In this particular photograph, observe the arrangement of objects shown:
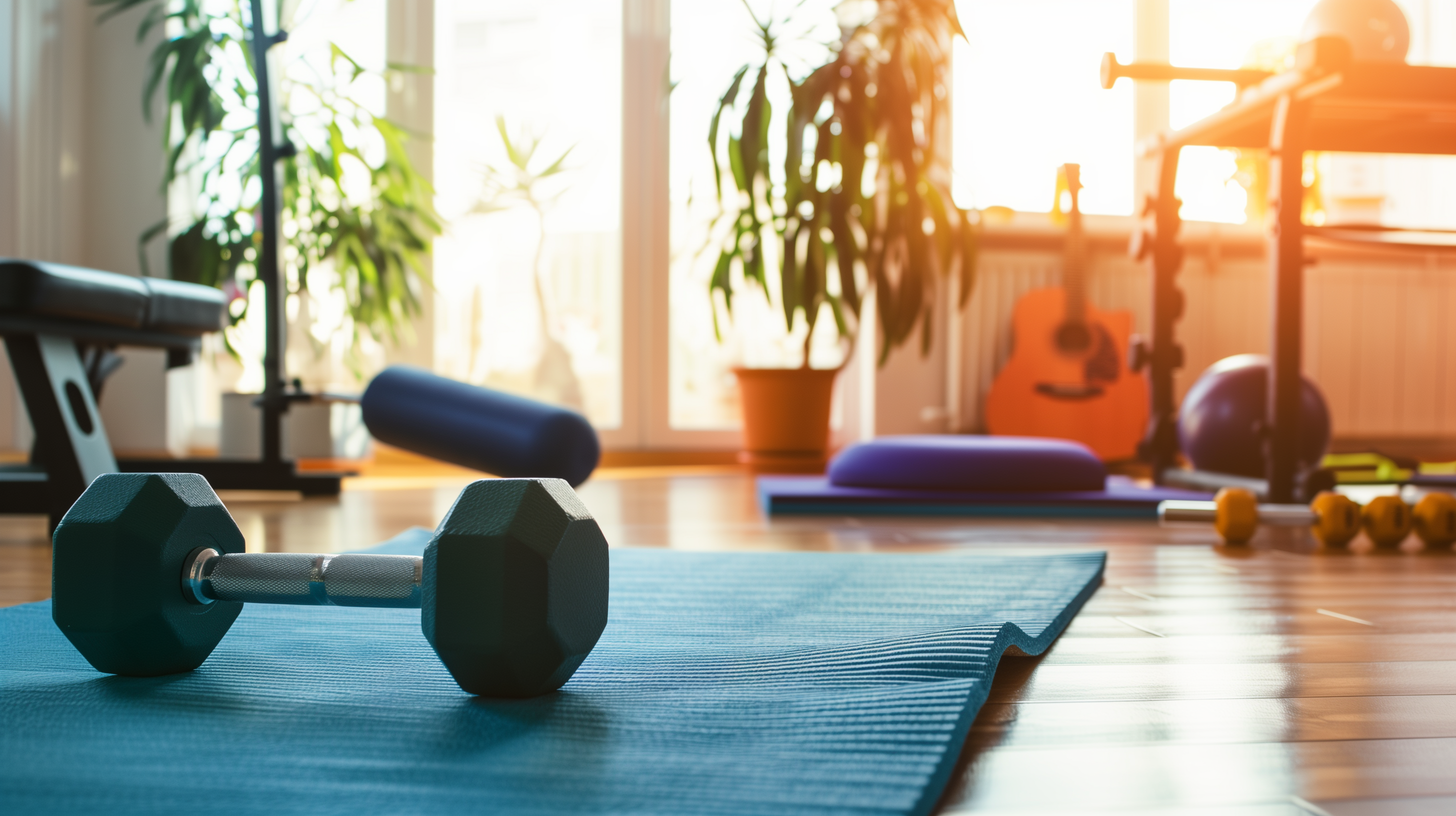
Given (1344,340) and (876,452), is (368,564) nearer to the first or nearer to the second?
(876,452)

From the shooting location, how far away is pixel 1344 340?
3.90 m

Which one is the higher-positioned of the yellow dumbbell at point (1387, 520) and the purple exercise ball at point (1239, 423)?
the purple exercise ball at point (1239, 423)

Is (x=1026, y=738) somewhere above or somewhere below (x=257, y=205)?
below

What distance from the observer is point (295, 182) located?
3062 mm

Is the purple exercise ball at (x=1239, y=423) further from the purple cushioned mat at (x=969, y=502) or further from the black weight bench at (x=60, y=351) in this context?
the black weight bench at (x=60, y=351)

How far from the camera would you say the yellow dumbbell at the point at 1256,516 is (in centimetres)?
157

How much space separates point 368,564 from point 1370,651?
77 centimetres

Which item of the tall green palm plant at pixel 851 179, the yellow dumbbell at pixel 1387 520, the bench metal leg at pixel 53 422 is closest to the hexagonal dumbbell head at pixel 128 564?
the bench metal leg at pixel 53 422

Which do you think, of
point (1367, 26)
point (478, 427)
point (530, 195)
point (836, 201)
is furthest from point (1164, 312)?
point (530, 195)

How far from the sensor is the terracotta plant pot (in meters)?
3.28

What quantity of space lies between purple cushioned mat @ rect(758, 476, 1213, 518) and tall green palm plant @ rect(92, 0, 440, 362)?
154 cm

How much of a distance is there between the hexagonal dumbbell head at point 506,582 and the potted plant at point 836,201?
2.58 metres

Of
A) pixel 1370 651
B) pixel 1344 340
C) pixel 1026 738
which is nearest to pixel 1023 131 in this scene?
pixel 1344 340

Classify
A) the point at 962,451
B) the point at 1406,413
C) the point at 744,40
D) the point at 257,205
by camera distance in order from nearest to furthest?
the point at 962,451
the point at 257,205
the point at 744,40
the point at 1406,413
